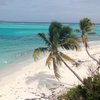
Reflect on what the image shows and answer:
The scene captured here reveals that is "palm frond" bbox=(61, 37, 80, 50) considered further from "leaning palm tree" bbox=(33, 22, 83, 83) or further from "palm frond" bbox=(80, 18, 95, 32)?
"palm frond" bbox=(80, 18, 95, 32)

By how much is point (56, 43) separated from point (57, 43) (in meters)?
0.17

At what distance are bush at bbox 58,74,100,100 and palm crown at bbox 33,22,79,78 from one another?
14.7 ft

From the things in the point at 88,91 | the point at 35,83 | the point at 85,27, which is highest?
the point at 85,27

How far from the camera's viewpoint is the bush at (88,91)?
55.4 ft

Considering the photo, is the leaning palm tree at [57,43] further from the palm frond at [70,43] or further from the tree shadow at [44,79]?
the tree shadow at [44,79]

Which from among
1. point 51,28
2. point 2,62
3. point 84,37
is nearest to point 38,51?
point 51,28

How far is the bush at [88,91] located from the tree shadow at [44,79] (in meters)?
5.68

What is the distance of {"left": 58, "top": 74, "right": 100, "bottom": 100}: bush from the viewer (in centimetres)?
1689

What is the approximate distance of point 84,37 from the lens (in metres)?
27.6

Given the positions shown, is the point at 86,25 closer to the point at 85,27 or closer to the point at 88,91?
the point at 85,27

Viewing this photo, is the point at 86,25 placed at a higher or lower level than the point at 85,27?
higher

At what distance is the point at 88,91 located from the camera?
17.0 metres

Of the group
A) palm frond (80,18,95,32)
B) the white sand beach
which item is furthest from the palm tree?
the white sand beach

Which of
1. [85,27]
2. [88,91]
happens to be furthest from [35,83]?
[88,91]
